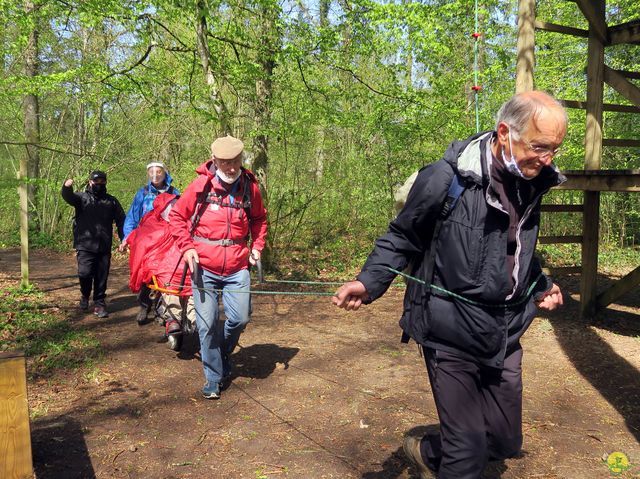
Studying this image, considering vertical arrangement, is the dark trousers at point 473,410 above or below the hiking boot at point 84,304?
above

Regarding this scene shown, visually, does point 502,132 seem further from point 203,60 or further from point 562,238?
point 203,60

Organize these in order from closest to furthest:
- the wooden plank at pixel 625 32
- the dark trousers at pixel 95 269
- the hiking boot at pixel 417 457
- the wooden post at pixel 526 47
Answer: the hiking boot at pixel 417 457
the wooden plank at pixel 625 32
the wooden post at pixel 526 47
the dark trousers at pixel 95 269

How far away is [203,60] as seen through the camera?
833 cm

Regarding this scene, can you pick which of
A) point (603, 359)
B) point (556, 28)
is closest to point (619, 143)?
point (556, 28)

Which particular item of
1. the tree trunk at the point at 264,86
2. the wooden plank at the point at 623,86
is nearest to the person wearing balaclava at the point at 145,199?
the tree trunk at the point at 264,86

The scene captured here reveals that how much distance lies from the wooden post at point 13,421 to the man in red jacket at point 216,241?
148 cm

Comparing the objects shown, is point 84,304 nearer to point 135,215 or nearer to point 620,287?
point 135,215

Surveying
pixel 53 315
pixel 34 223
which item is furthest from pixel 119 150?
pixel 53 315

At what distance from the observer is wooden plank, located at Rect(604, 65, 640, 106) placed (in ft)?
18.1

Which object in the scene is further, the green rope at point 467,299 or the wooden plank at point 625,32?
the wooden plank at point 625,32

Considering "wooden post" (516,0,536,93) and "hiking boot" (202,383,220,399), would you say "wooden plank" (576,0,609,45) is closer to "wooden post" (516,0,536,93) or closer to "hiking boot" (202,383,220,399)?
"wooden post" (516,0,536,93)

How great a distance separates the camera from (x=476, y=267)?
2211 mm

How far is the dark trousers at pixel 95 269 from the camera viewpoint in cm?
680

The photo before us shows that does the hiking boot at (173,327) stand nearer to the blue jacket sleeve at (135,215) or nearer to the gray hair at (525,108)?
the blue jacket sleeve at (135,215)
